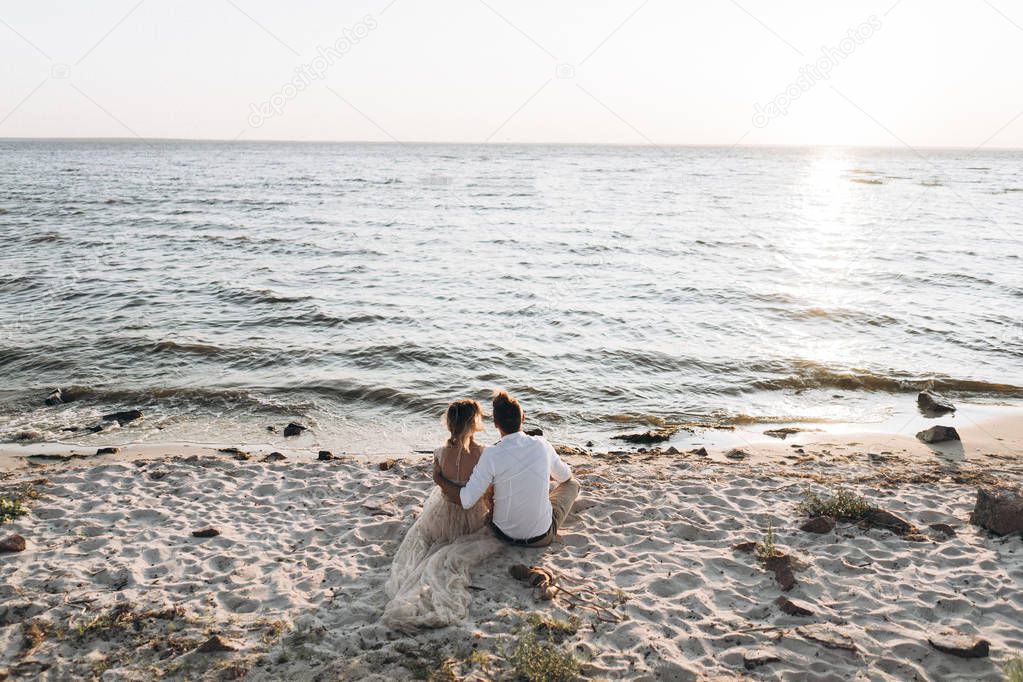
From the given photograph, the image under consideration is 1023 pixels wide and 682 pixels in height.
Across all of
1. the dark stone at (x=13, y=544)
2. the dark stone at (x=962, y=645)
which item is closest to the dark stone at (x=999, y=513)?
the dark stone at (x=962, y=645)

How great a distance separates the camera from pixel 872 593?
578 cm

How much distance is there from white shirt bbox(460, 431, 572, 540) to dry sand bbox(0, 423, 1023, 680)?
10.9 inches

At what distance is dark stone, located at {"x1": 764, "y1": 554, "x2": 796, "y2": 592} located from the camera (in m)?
5.86

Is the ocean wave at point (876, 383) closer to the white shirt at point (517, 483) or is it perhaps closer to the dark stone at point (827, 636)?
the white shirt at point (517, 483)

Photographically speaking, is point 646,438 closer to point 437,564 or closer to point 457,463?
point 457,463

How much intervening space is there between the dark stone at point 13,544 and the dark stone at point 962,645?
24.6ft

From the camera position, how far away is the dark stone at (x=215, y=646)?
4.98m

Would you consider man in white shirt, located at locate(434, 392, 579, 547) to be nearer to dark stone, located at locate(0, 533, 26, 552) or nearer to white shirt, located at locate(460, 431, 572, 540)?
white shirt, located at locate(460, 431, 572, 540)

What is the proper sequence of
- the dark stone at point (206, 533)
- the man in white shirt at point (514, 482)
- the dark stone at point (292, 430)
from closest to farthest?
the man in white shirt at point (514, 482)
the dark stone at point (206, 533)
the dark stone at point (292, 430)

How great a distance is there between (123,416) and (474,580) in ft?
25.1

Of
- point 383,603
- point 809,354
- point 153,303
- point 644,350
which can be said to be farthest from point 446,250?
point 383,603

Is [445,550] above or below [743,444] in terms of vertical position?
below

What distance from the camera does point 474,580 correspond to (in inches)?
235

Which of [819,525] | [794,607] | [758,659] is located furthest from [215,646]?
[819,525]
